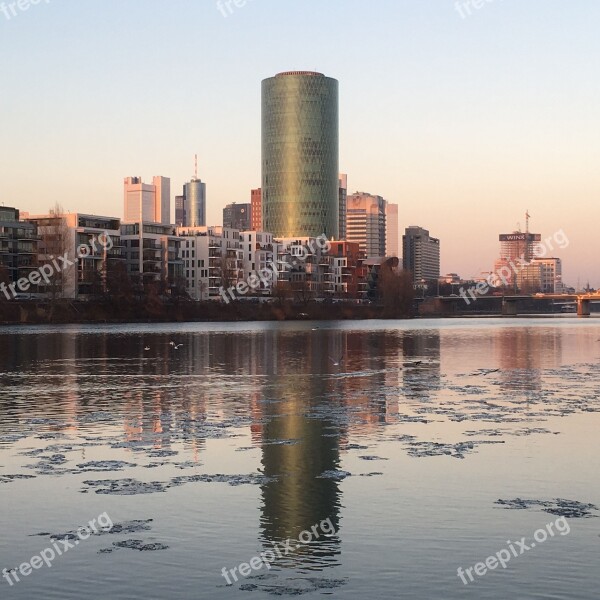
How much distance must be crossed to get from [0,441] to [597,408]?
872 inches

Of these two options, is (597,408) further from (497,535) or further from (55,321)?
(55,321)

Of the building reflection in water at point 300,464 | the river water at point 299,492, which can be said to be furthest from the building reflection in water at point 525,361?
the building reflection in water at point 300,464

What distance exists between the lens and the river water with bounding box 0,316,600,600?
51.8ft

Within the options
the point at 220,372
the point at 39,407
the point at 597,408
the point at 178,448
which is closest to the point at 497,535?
the point at 178,448

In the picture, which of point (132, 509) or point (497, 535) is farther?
point (132, 509)

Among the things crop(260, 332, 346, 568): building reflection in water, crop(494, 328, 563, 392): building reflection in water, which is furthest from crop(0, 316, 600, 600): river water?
→ crop(494, 328, 563, 392): building reflection in water

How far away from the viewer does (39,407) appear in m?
38.4

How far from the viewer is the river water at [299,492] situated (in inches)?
621

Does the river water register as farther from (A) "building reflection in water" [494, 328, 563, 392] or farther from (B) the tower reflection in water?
(A) "building reflection in water" [494, 328, 563, 392]

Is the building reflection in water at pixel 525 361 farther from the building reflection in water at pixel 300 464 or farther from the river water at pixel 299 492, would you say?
the building reflection in water at pixel 300 464

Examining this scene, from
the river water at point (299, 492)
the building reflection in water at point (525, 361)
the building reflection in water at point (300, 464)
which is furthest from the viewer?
the building reflection in water at point (525, 361)

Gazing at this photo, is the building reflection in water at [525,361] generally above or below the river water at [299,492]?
above

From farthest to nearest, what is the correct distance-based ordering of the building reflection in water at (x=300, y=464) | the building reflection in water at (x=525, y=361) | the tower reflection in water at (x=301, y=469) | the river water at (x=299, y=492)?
1. the building reflection in water at (x=525, y=361)
2. the building reflection in water at (x=300, y=464)
3. the tower reflection in water at (x=301, y=469)
4. the river water at (x=299, y=492)

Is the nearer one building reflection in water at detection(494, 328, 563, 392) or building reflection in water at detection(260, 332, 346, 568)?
building reflection in water at detection(260, 332, 346, 568)
